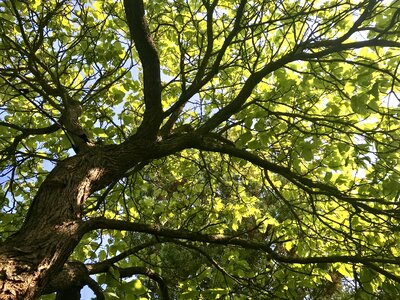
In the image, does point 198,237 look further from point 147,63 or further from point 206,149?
point 147,63

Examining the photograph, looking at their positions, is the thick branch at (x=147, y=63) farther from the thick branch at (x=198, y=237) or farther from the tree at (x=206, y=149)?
the thick branch at (x=198, y=237)

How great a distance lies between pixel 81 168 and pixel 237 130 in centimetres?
308

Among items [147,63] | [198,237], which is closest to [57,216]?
[198,237]

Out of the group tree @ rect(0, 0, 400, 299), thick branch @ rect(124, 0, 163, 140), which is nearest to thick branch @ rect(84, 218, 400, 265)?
tree @ rect(0, 0, 400, 299)

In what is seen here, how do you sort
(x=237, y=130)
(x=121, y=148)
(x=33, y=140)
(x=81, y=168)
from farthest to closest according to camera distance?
(x=237, y=130)
(x=33, y=140)
(x=121, y=148)
(x=81, y=168)

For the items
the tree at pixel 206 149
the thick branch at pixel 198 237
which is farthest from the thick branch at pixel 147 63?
the thick branch at pixel 198 237

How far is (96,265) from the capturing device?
10.7 ft

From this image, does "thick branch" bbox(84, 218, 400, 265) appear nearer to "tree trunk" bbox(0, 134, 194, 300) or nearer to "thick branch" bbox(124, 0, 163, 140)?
"tree trunk" bbox(0, 134, 194, 300)

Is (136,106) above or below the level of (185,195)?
above

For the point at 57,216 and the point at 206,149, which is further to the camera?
the point at 206,149

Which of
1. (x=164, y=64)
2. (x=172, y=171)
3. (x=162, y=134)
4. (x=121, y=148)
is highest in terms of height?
(x=164, y=64)

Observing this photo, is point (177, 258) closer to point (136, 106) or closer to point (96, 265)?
point (136, 106)

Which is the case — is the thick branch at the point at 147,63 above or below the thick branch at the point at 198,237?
above

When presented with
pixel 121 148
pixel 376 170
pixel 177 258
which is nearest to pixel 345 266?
pixel 376 170
